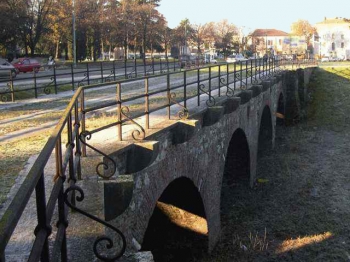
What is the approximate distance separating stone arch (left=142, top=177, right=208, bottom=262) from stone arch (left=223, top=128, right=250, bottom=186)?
16.8 feet

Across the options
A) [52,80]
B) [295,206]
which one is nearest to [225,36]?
[52,80]

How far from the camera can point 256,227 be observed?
12172mm

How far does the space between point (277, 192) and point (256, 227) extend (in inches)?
123

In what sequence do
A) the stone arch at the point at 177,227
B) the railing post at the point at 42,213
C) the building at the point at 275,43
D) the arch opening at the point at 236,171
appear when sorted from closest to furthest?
1. the railing post at the point at 42,213
2. the stone arch at the point at 177,227
3. the arch opening at the point at 236,171
4. the building at the point at 275,43

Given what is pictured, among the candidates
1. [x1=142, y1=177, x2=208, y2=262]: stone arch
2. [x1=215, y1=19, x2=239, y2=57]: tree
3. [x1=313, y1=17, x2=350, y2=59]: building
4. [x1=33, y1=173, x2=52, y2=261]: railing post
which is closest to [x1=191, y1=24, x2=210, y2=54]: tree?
[x1=215, y1=19, x2=239, y2=57]: tree

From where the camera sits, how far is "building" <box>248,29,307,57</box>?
3056 inches

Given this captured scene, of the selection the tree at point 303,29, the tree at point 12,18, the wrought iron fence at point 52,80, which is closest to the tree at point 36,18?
the tree at point 12,18

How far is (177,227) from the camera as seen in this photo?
9.76 m

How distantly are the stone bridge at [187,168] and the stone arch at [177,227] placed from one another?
0.03 metres

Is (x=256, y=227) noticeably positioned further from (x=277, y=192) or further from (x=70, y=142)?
(x=70, y=142)

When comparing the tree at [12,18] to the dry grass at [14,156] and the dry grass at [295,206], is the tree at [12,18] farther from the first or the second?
the dry grass at [14,156]

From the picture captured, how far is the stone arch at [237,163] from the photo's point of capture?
14.6 m

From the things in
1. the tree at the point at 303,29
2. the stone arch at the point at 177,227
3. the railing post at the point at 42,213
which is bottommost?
the stone arch at the point at 177,227

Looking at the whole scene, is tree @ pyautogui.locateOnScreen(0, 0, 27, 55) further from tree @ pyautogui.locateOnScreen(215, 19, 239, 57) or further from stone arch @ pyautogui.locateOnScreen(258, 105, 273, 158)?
tree @ pyautogui.locateOnScreen(215, 19, 239, 57)
